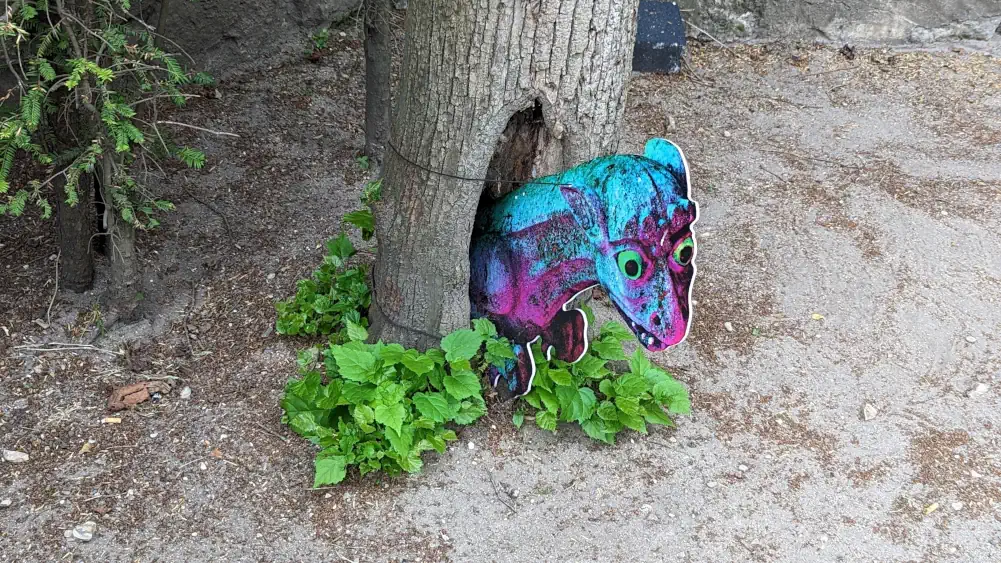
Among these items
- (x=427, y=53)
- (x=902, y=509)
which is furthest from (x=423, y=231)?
(x=902, y=509)

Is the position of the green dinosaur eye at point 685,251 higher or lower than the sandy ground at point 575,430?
higher

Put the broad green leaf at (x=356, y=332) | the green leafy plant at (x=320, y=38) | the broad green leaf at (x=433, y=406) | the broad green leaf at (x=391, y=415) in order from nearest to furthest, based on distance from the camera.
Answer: the broad green leaf at (x=391, y=415), the broad green leaf at (x=433, y=406), the broad green leaf at (x=356, y=332), the green leafy plant at (x=320, y=38)

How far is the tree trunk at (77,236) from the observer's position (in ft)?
12.1

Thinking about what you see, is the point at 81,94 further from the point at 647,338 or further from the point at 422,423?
the point at 647,338

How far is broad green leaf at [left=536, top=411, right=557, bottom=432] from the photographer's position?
3363 mm

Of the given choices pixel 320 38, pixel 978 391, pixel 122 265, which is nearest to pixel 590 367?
pixel 978 391

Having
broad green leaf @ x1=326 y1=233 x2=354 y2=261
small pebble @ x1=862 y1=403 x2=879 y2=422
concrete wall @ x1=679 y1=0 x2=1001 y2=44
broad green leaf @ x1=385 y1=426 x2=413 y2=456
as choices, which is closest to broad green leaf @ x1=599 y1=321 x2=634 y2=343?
broad green leaf @ x1=385 y1=426 x2=413 y2=456

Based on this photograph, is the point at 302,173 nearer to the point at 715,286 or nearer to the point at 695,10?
the point at 715,286

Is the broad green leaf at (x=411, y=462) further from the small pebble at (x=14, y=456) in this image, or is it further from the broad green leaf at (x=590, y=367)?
the small pebble at (x=14, y=456)

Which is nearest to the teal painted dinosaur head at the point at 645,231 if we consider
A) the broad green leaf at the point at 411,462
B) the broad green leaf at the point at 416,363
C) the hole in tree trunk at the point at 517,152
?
the hole in tree trunk at the point at 517,152

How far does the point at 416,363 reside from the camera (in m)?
3.21

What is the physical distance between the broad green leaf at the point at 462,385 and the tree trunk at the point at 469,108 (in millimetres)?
287

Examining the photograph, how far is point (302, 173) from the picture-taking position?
501 centimetres

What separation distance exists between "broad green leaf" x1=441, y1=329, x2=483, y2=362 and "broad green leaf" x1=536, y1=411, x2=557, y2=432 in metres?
0.40
